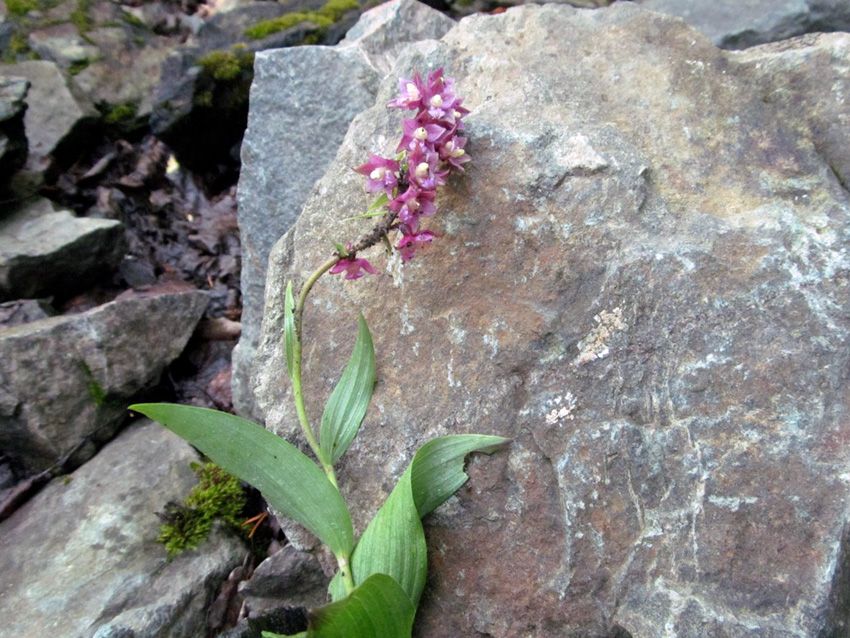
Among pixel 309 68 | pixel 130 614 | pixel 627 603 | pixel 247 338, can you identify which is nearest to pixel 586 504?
pixel 627 603

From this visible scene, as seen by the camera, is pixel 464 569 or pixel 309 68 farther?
pixel 309 68

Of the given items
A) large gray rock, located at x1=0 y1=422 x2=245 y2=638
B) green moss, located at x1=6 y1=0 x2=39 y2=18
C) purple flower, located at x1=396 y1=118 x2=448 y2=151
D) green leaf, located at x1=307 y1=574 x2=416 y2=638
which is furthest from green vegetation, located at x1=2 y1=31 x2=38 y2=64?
green leaf, located at x1=307 y1=574 x2=416 y2=638

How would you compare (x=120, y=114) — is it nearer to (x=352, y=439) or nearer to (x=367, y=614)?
(x=352, y=439)

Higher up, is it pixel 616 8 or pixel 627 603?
pixel 616 8

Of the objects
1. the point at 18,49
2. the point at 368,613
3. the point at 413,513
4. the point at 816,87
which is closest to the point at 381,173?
the point at 413,513

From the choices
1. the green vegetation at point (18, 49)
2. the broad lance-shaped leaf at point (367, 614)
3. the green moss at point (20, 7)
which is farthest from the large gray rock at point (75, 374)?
the green moss at point (20, 7)

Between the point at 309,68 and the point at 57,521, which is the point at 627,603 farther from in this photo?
the point at 309,68

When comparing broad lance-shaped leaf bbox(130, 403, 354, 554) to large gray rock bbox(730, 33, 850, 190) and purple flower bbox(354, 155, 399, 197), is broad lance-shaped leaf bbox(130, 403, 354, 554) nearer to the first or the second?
purple flower bbox(354, 155, 399, 197)
